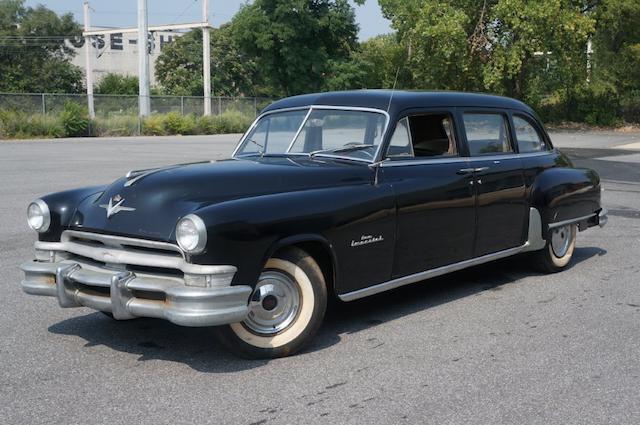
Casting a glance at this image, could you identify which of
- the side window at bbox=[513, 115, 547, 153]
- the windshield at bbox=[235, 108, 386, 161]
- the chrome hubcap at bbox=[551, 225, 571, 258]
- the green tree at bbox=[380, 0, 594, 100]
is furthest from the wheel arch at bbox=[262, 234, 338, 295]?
the green tree at bbox=[380, 0, 594, 100]

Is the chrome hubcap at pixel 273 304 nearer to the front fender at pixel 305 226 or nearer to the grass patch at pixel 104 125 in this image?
the front fender at pixel 305 226

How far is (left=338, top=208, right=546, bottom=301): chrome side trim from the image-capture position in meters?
4.87

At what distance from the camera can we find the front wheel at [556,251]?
677 cm

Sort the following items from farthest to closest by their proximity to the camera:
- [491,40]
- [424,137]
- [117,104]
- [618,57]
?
[618,57] < [117,104] < [491,40] < [424,137]

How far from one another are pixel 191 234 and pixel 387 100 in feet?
7.09

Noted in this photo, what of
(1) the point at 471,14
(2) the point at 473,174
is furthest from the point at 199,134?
(2) the point at 473,174

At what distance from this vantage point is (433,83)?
121ft

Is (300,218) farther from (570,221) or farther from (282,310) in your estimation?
(570,221)

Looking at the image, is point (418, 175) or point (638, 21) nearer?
point (418, 175)

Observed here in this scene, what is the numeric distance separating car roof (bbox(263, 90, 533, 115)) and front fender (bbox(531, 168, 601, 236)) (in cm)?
101

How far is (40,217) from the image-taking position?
15.9 feet

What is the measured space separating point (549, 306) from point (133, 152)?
60.8ft

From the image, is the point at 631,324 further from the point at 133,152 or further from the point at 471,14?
the point at 471,14

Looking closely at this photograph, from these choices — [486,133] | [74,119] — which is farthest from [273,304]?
[74,119]
